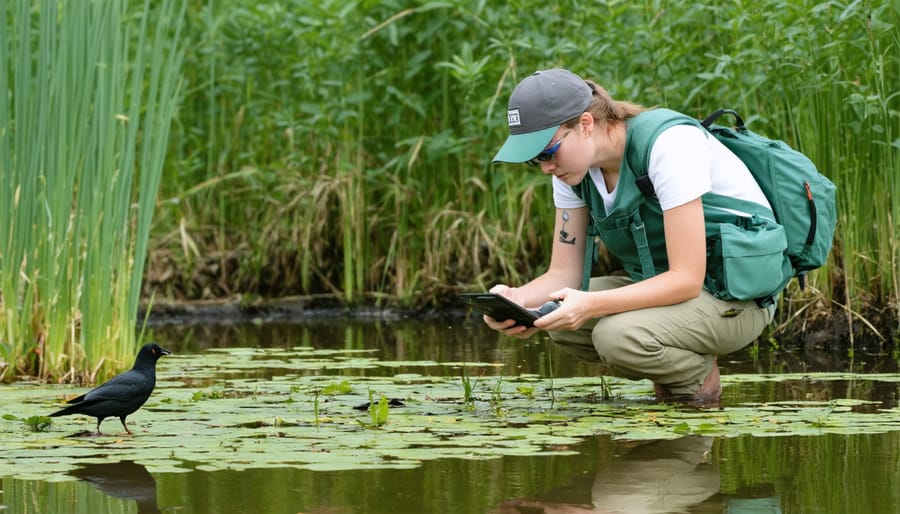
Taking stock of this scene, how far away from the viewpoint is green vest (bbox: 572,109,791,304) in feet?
14.0

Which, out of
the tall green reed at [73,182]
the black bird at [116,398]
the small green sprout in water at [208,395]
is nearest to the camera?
the black bird at [116,398]

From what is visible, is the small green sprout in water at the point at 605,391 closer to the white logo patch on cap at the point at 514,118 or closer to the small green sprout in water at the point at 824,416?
the small green sprout in water at the point at 824,416

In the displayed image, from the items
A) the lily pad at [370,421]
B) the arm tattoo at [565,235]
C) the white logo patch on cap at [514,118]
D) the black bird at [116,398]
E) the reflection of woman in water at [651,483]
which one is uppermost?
the white logo patch on cap at [514,118]

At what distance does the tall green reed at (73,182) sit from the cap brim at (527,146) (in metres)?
1.50

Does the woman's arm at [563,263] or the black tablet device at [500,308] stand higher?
the woman's arm at [563,263]

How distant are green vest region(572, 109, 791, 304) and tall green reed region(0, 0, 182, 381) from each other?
174cm

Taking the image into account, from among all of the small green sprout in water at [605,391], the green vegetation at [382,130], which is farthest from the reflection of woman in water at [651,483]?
the green vegetation at [382,130]

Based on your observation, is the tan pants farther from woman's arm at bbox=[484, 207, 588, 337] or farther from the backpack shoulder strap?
the backpack shoulder strap

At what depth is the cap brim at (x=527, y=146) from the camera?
4.09 meters

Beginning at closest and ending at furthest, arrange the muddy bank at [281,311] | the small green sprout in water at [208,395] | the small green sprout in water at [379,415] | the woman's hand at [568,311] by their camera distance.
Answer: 1. the small green sprout in water at [379,415]
2. the woman's hand at [568,311]
3. the small green sprout in water at [208,395]
4. the muddy bank at [281,311]

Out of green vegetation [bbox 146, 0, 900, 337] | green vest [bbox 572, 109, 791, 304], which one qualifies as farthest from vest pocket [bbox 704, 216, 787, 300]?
green vegetation [bbox 146, 0, 900, 337]

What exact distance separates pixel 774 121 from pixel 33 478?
14.8 feet

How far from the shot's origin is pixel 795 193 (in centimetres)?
442

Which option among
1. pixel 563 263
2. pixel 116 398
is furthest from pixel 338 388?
pixel 116 398
